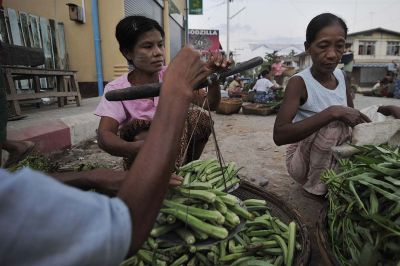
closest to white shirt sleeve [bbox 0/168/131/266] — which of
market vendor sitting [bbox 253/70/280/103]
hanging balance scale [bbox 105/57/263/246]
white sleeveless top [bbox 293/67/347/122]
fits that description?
hanging balance scale [bbox 105/57/263/246]

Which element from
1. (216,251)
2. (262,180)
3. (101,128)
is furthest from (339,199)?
(101,128)

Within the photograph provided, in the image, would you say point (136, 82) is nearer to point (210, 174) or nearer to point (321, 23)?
point (210, 174)

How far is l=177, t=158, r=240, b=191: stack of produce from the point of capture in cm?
225

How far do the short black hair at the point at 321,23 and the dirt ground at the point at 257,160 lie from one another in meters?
1.52

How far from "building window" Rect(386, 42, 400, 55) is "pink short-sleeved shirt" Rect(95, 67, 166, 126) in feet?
145

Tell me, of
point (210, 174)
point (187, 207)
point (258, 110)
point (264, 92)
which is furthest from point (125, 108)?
point (264, 92)

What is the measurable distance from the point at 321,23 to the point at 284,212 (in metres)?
1.63

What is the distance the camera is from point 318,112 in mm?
A: 2844

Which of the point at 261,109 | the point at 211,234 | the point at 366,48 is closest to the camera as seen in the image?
the point at 211,234

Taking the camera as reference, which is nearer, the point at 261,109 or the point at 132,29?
the point at 132,29

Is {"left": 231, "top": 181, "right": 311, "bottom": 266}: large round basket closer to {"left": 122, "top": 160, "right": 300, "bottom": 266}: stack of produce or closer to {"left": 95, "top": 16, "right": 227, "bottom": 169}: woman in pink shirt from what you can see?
{"left": 122, "top": 160, "right": 300, "bottom": 266}: stack of produce

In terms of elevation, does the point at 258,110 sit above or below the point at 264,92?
below

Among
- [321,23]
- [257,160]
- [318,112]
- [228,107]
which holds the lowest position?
[257,160]

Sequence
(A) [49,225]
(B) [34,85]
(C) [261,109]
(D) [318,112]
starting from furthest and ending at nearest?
(C) [261,109] → (B) [34,85] → (D) [318,112] → (A) [49,225]
